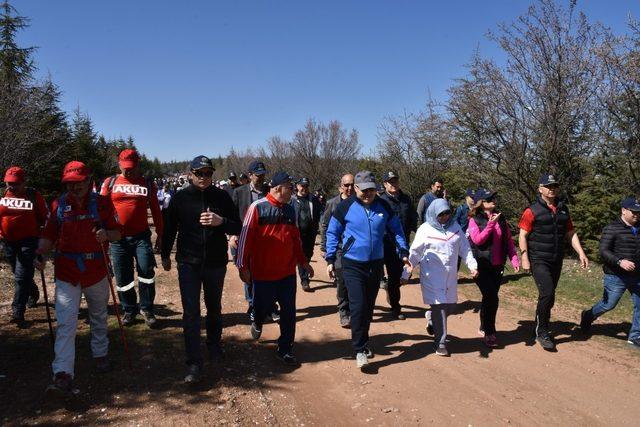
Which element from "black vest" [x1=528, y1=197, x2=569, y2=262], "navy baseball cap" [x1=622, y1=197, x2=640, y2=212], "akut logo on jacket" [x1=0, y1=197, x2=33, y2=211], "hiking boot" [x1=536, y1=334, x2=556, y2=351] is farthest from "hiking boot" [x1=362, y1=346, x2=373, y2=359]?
"akut logo on jacket" [x1=0, y1=197, x2=33, y2=211]

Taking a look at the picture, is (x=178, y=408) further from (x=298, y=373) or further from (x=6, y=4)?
(x=6, y=4)

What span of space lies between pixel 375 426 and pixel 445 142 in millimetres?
12513

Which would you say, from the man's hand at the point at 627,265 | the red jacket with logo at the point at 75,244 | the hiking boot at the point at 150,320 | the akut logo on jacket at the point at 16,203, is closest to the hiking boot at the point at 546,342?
the man's hand at the point at 627,265

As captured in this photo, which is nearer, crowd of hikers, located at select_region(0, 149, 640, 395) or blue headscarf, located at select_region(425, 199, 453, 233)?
crowd of hikers, located at select_region(0, 149, 640, 395)

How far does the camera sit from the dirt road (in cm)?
364

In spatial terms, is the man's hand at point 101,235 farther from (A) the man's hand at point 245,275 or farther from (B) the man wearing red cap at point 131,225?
(A) the man's hand at point 245,275

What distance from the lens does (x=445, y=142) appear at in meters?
14.6

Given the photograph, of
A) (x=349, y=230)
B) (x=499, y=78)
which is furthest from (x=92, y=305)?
(x=499, y=78)

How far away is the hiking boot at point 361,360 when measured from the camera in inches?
177

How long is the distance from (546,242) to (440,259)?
4.93 feet

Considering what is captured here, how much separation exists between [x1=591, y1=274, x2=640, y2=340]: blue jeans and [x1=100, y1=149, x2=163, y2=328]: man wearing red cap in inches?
233

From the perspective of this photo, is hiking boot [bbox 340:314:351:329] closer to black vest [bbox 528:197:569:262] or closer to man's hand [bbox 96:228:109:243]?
black vest [bbox 528:197:569:262]

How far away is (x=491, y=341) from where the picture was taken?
5.36 m

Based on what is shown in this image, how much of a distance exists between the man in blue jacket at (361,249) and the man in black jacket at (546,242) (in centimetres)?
209
